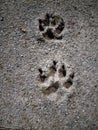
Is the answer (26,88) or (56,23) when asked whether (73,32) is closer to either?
(56,23)

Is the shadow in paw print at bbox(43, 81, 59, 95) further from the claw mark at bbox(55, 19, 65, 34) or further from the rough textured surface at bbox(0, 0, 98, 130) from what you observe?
the claw mark at bbox(55, 19, 65, 34)

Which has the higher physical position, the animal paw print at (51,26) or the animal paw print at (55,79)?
the animal paw print at (51,26)

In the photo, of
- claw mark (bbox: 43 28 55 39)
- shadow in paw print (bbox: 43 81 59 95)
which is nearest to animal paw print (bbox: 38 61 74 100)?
shadow in paw print (bbox: 43 81 59 95)

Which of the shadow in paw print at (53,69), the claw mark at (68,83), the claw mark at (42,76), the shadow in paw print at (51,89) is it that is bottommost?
the shadow in paw print at (51,89)

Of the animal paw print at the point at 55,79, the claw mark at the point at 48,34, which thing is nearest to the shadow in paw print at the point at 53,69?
the animal paw print at the point at 55,79

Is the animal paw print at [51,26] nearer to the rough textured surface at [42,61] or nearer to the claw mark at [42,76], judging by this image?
the rough textured surface at [42,61]

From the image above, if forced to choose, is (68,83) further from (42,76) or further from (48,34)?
(48,34)
